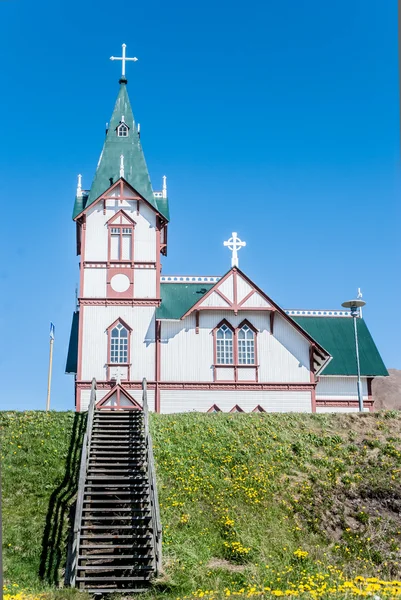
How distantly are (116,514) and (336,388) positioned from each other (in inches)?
684

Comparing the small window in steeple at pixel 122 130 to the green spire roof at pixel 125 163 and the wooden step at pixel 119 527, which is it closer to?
the green spire roof at pixel 125 163

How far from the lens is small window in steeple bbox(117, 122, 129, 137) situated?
3491cm

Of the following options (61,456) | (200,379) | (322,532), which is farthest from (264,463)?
→ (200,379)

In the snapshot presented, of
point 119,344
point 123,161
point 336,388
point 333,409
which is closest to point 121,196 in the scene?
point 123,161

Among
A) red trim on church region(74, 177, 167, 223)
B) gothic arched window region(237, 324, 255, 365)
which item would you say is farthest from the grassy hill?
red trim on church region(74, 177, 167, 223)

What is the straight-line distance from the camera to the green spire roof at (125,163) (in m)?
32.7

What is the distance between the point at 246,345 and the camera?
30.6m

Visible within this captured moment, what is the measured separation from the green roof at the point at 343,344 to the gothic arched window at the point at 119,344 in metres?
9.37

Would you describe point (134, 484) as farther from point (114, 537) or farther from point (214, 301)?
point (214, 301)

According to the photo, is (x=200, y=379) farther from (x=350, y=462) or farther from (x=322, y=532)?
(x=322, y=532)

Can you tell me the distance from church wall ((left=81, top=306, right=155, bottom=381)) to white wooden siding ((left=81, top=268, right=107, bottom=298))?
1.86 ft

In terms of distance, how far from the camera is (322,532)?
61.3 ft

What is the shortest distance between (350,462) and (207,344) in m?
9.61

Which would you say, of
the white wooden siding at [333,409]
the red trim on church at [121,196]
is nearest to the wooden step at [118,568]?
the white wooden siding at [333,409]
